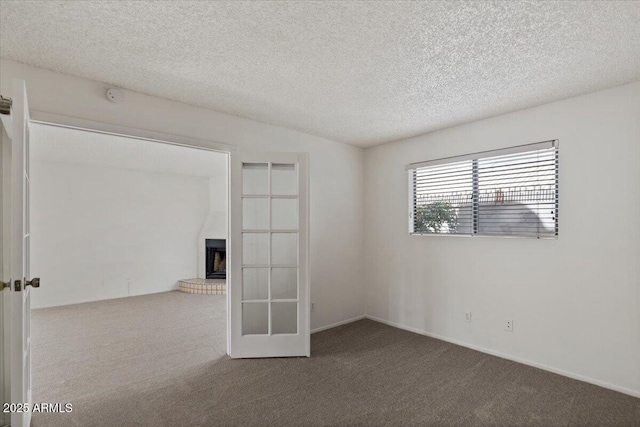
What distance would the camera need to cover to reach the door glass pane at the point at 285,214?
3.32m

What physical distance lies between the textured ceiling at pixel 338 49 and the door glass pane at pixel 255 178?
60 centimetres

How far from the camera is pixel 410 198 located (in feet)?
13.3

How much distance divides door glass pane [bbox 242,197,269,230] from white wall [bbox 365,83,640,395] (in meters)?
1.90

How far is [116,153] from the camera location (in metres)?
5.03

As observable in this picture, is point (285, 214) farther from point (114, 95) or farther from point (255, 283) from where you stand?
point (114, 95)

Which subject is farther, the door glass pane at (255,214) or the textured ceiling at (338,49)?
the door glass pane at (255,214)

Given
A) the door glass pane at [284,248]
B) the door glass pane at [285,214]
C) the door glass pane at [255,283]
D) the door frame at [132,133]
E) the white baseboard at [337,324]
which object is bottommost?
the white baseboard at [337,324]

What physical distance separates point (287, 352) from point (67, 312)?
3890 millimetres

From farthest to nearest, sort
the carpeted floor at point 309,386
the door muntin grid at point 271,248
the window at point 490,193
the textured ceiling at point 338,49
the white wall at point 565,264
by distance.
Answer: the door muntin grid at point 271,248, the window at point 490,193, the white wall at point 565,264, the carpeted floor at point 309,386, the textured ceiling at point 338,49

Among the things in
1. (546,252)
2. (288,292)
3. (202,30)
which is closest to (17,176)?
(202,30)

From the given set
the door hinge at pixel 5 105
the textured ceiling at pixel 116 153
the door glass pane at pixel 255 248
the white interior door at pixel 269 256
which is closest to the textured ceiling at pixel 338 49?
the door hinge at pixel 5 105

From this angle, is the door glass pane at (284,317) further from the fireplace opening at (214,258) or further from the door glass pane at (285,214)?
the fireplace opening at (214,258)

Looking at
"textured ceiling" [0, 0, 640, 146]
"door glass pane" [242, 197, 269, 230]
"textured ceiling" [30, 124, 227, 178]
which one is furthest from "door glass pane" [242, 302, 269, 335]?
"textured ceiling" [30, 124, 227, 178]

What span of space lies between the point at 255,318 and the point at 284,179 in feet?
4.72
